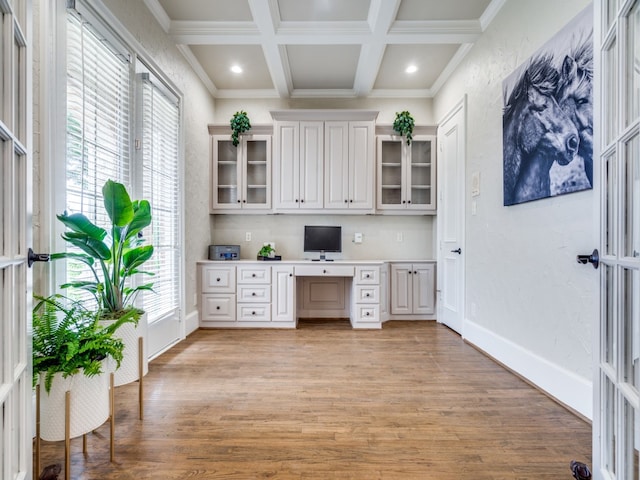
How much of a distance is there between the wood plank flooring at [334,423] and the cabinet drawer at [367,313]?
0.85 meters

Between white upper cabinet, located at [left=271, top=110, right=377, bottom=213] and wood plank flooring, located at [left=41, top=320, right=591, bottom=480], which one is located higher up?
white upper cabinet, located at [left=271, top=110, right=377, bottom=213]

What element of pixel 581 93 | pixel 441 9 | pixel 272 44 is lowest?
pixel 581 93

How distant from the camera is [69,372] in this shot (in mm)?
1229

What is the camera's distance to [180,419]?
1.70m

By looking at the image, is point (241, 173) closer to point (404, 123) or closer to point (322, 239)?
point (322, 239)

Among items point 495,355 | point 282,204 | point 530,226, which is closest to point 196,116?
point 282,204

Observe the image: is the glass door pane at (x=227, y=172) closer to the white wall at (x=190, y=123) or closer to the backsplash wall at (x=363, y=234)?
the white wall at (x=190, y=123)

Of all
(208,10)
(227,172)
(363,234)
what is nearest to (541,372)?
(363,234)

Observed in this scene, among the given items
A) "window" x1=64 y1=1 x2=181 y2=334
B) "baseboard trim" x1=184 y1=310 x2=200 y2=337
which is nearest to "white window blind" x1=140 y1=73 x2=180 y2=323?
"window" x1=64 y1=1 x2=181 y2=334

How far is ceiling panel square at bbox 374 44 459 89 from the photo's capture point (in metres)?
3.14

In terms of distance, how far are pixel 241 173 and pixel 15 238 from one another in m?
3.05

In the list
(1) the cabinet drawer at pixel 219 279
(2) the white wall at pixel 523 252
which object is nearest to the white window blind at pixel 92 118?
(1) the cabinet drawer at pixel 219 279

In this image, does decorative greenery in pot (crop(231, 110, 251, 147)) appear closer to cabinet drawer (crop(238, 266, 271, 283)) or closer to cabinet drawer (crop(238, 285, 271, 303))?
cabinet drawer (crop(238, 266, 271, 283))

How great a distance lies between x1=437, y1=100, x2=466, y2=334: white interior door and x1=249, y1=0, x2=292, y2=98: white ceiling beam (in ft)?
6.47
